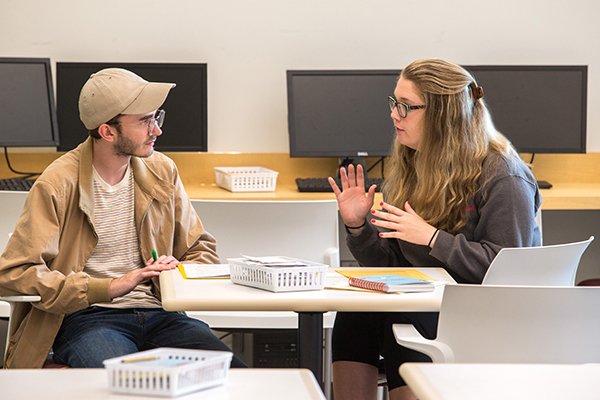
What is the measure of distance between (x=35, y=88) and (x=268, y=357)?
149 cm

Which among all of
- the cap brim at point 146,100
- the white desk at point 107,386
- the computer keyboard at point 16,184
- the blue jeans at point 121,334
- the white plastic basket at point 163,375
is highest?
the cap brim at point 146,100

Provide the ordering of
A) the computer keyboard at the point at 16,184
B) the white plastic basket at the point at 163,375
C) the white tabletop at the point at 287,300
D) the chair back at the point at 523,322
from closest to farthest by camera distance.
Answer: the white plastic basket at the point at 163,375
the chair back at the point at 523,322
the white tabletop at the point at 287,300
the computer keyboard at the point at 16,184

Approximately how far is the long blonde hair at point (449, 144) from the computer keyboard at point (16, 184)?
1693 mm

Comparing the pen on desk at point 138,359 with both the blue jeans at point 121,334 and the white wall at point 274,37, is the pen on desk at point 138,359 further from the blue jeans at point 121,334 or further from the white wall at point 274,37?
the white wall at point 274,37

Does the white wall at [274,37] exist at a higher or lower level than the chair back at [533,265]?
higher

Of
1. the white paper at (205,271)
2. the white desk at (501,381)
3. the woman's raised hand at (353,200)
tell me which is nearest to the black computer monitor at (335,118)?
the woman's raised hand at (353,200)

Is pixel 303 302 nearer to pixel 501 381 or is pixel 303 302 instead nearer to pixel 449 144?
pixel 501 381

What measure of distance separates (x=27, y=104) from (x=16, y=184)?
45 centimetres

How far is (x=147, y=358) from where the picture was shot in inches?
56.3

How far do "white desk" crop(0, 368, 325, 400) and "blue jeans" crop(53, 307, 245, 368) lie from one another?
868 millimetres

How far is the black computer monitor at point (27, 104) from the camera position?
4059mm

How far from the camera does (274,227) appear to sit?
3.06 meters

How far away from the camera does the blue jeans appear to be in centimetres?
234

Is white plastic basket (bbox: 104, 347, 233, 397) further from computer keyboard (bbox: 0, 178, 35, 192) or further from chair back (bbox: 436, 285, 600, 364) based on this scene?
computer keyboard (bbox: 0, 178, 35, 192)
